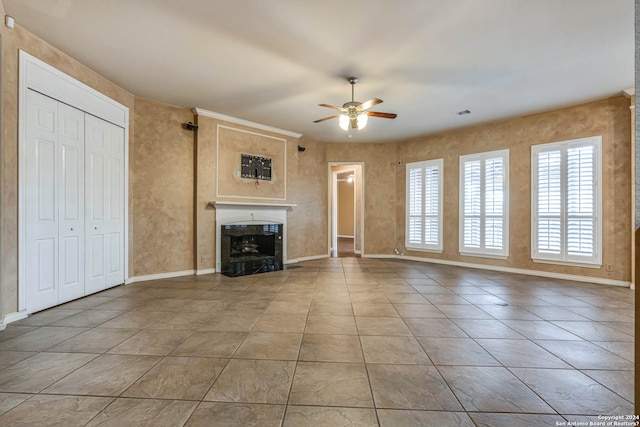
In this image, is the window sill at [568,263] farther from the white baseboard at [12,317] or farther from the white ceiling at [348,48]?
the white baseboard at [12,317]

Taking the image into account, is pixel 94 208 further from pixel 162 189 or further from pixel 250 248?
pixel 250 248

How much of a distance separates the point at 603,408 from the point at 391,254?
5759 millimetres

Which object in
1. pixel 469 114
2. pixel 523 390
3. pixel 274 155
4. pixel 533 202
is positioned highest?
pixel 469 114

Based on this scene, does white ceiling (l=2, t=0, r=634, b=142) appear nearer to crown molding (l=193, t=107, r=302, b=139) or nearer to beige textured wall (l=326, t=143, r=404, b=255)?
crown molding (l=193, t=107, r=302, b=139)

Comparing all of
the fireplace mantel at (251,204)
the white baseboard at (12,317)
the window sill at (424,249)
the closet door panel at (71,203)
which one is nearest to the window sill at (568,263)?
the window sill at (424,249)

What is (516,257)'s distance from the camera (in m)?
5.45

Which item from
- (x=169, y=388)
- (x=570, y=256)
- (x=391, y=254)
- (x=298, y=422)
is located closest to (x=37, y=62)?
(x=169, y=388)

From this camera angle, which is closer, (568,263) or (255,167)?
(568,263)

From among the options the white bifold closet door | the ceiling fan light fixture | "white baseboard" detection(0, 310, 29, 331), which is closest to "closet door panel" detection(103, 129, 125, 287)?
the white bifold closet door

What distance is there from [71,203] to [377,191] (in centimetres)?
610

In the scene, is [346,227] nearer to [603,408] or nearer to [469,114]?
[469,114]

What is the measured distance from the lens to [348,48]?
315 cm

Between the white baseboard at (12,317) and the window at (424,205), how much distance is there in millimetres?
6863

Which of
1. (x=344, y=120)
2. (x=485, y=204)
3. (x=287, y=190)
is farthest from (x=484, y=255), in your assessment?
(x=287, y=190)
